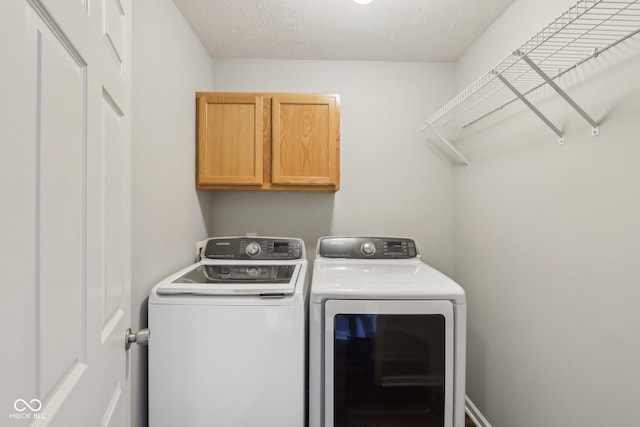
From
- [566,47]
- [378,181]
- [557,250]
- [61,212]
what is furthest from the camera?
[378,181]

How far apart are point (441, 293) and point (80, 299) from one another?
1.34 m

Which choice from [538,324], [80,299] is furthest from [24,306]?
[538,324]

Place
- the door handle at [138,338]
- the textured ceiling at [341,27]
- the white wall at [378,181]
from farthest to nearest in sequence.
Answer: the white wall at [378,181] < the textured ceiling at [341,27] < the door handle at [138,338]

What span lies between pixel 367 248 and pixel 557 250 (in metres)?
1.02

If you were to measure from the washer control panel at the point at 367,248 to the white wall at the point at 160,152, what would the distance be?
0.90m

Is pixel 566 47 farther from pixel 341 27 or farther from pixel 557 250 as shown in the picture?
pixel 341 27

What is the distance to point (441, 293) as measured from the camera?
4.73 ft

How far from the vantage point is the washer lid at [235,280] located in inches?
54.1

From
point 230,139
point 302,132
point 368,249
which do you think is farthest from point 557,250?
point 230,139

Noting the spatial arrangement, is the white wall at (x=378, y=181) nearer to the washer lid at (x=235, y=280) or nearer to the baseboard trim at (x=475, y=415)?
the washer lid at (x=235, y=280)

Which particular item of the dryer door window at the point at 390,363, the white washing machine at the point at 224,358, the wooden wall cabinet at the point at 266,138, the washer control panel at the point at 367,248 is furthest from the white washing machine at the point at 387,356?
the wooden wall cabinet at the point at 266,138

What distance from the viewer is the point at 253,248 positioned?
6.79 ft

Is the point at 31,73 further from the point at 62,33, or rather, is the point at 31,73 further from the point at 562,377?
the point at 562,377

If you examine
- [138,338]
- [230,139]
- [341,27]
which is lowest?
[138,338]
